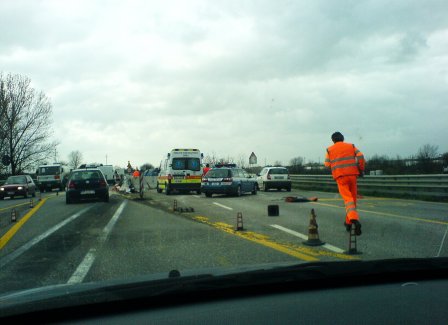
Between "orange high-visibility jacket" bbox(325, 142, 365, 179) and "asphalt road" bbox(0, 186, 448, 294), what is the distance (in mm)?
1261

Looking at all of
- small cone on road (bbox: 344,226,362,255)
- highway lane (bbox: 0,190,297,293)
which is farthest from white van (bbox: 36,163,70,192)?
small cone on road (bbox: 344,226,362,255)

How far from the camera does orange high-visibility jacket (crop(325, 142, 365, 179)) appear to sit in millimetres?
9953

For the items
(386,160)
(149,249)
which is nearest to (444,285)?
(149,249)

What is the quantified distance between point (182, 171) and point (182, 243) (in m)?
18.8

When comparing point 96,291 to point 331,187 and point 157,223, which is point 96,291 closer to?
point 157,223

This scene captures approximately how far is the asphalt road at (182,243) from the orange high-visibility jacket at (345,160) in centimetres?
126

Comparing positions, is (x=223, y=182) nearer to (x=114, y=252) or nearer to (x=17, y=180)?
(x=17, y=180)

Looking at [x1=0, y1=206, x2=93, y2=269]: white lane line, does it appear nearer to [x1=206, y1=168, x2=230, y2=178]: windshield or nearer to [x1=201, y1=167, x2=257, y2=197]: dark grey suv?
[x1=201, y1=167, x2=257, y2=197]: dark grey suv

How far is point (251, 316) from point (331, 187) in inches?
1087

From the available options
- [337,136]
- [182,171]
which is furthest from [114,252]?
[182,171]

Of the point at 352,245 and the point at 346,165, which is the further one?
the point at 346,165

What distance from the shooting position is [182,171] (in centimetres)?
2756

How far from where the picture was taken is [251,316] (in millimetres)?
2543

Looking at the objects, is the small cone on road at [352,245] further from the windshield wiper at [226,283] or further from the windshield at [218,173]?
the windshield at [218,173]
